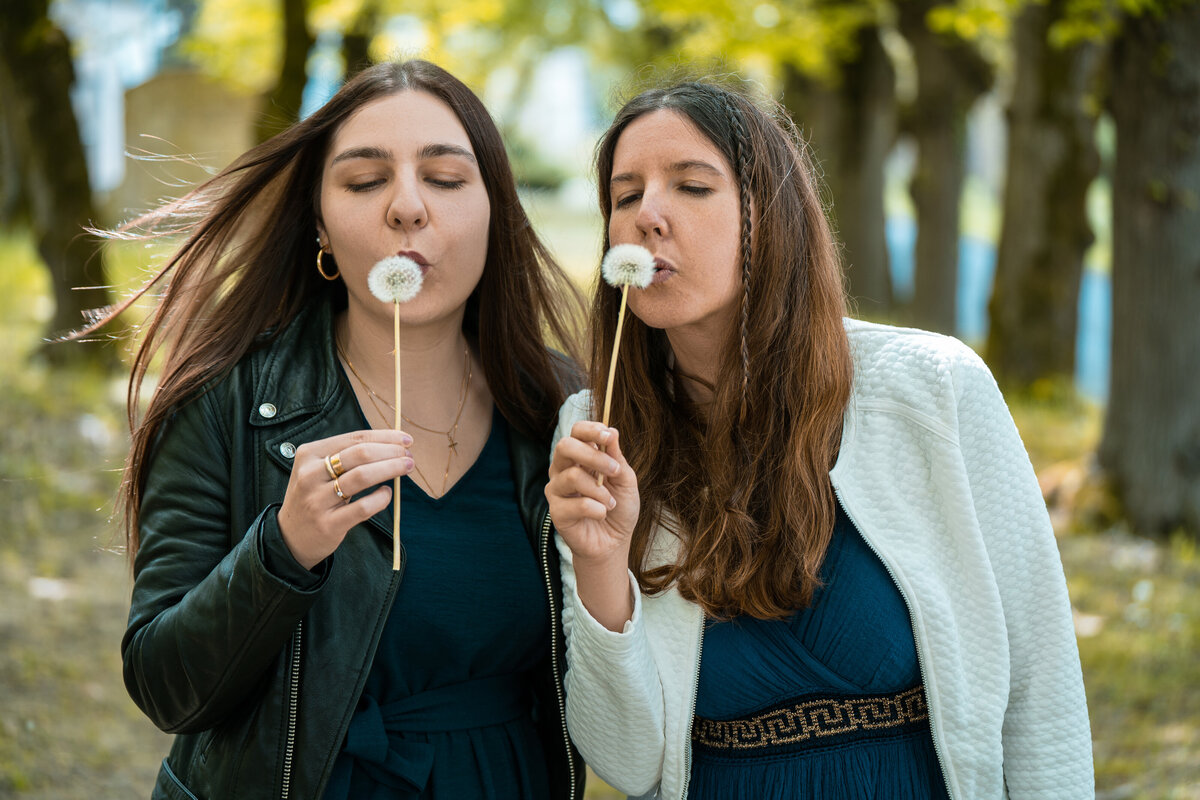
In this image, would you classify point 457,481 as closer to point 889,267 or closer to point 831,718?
point 831,718

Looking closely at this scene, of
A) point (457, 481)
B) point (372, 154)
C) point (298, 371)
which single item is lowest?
point (457, 481)

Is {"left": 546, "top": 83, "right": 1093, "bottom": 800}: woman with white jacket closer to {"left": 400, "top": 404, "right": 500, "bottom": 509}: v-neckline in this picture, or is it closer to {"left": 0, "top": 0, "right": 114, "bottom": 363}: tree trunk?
{"left": 400, "top": 404, "right": 500, "bottom": 509}: v-neckline

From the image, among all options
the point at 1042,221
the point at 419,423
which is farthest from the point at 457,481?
the point at 1042,221

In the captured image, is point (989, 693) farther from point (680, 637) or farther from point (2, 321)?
point (2, 321)

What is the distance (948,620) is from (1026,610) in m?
0.20

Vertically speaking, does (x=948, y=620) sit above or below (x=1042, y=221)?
below

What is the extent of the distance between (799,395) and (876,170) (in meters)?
14.9

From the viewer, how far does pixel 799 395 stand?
2.60 m

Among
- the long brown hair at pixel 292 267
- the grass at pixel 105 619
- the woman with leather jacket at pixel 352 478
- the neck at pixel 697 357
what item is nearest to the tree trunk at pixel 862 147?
the grass at pixel 105 619

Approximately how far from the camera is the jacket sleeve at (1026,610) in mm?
2428

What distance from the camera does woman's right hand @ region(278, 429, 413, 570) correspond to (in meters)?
2.11

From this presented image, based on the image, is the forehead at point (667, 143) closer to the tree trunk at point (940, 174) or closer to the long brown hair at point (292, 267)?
the long brown hair at point (292, 267)

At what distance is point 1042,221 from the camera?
40.0 ft

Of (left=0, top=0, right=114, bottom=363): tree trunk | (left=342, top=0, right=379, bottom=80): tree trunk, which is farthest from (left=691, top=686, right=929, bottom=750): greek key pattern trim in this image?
(left=342, top=0, right=379, bottom=80): tree trunk
